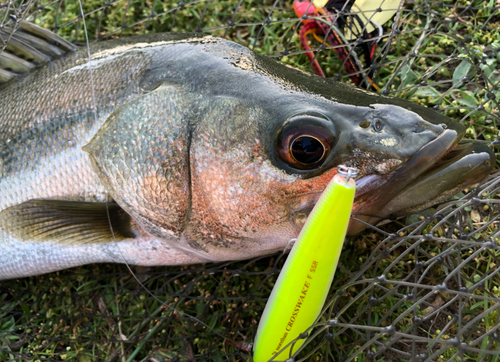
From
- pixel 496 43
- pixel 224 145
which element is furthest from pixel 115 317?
pixel 496 43

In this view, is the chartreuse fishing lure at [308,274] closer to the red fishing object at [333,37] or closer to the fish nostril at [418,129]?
the fish nostril at [418,129]

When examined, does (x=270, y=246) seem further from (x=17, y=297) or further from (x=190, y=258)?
(x=17, y=297)

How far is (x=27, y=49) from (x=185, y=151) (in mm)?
1433

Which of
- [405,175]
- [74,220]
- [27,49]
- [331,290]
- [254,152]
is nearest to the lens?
[405,175]

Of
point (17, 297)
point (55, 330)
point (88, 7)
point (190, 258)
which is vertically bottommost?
point (55, 330)

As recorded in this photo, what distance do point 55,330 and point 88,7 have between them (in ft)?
8.15

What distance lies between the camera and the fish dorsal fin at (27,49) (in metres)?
2.57

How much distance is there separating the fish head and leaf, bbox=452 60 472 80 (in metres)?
1.29

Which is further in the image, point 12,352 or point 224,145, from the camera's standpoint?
point 12,352

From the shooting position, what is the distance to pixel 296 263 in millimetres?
1695

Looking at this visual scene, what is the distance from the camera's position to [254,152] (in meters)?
1.79

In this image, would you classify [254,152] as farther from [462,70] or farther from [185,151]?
[462,70]

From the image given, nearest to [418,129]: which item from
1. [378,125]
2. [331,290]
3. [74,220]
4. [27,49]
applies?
[378,125]

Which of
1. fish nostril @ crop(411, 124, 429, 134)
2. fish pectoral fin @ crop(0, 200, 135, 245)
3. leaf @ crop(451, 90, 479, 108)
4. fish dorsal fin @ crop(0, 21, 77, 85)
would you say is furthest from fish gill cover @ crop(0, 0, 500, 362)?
fish nostril @ crop(411, 124, 429, 134)
